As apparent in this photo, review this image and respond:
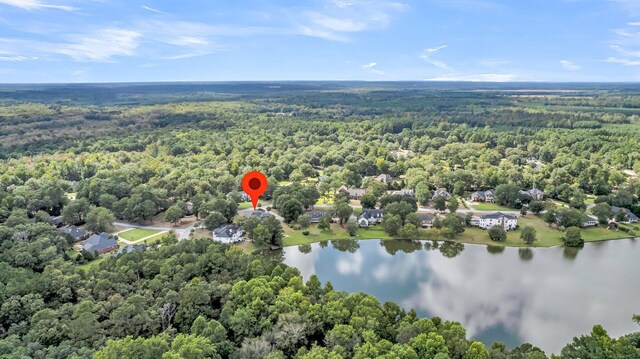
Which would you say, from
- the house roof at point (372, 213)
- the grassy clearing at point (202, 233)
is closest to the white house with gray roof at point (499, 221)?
the house roof at point (372, 213)

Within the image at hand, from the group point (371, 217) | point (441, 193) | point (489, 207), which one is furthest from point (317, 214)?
point (489, 207)

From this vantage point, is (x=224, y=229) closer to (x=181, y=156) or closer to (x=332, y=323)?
(x=332, y=323)

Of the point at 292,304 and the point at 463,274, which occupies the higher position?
the point at 292,304

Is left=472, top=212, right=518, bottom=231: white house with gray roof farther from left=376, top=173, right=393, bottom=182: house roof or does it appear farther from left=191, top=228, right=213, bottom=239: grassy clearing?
left=191, top=228, right=213, bottom=239: grassy clearing

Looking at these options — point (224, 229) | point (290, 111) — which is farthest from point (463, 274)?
point (290, 111)

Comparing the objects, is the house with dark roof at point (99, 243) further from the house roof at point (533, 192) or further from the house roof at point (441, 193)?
the house roof at point (533, 192)

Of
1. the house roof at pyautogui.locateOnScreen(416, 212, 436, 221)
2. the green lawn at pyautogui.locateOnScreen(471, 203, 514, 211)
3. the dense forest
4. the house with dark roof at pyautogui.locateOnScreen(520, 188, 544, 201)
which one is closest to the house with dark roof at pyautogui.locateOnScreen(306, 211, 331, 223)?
the dense forest
